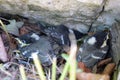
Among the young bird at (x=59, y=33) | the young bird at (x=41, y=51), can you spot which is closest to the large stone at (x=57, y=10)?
the young bird at (x=59, y=33)

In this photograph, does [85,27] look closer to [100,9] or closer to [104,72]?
[100,9]

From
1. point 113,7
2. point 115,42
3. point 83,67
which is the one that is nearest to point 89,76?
point 83,67

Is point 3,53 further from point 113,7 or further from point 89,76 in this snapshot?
point 113,7

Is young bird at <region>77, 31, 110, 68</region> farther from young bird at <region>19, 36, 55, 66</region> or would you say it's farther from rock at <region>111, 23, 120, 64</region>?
young bird at <region>19, 36, 55, 66</region>

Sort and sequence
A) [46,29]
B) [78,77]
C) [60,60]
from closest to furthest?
1. [78,77]
2. [60,60]
3. [46,29]

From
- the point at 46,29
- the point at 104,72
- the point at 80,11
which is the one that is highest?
the point at 80,11

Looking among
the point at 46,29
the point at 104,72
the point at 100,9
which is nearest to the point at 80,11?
the point at 100,9

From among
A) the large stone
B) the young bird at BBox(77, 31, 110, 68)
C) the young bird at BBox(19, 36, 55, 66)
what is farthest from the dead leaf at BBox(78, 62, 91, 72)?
the large stone
